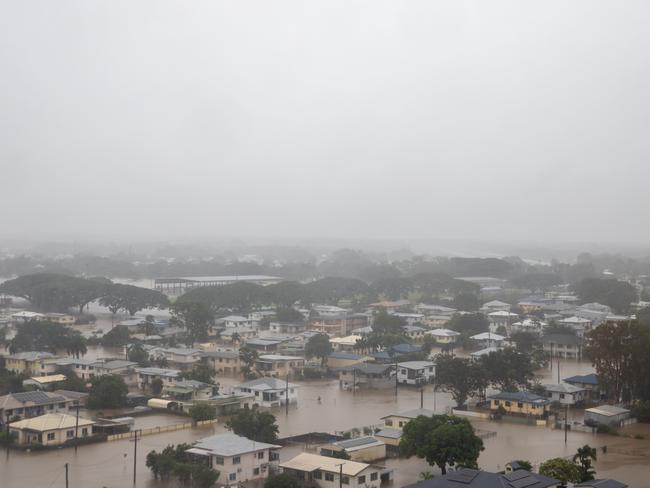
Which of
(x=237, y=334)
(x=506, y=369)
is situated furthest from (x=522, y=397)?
(x=237, y=334)

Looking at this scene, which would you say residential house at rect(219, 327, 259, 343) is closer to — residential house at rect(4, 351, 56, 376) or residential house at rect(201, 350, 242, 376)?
residential house at rect(201, 350, 242, 376)

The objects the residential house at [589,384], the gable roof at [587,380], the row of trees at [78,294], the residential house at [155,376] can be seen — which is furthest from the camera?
the row of trees at [78,294]

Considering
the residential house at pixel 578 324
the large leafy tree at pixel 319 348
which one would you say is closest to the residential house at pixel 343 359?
the large leafy tree at pixel 319 348

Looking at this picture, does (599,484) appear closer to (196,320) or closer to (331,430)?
(331,430)

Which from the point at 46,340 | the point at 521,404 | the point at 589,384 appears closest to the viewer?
the point at 521,404

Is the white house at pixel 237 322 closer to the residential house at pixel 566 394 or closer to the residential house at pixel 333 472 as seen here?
the residential house at pixel 566 394

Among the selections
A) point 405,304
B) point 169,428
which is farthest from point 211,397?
point 405,304
